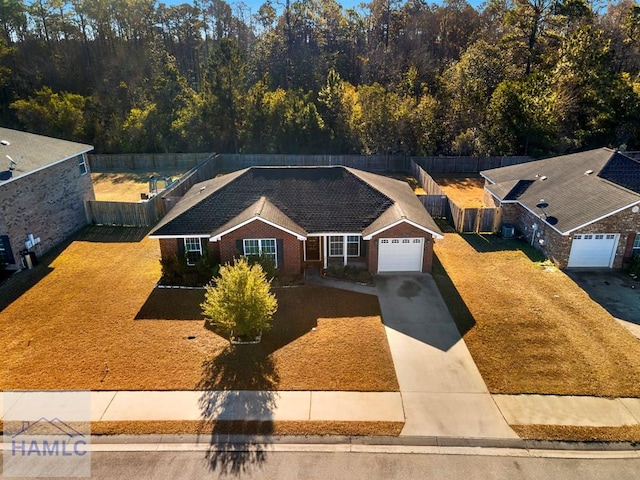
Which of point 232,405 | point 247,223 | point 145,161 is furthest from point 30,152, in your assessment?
point 145,161

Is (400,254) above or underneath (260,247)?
underneath

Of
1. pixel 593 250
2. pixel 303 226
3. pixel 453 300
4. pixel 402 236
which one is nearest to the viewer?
pixel 453 300

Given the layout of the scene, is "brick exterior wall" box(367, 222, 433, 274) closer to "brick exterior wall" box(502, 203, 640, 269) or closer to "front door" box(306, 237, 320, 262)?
"front door" box(306, 237, 320, 262)

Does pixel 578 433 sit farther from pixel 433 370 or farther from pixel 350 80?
pixel 350 80

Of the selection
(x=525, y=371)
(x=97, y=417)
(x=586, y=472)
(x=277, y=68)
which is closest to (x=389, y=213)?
(x=525, y=371)

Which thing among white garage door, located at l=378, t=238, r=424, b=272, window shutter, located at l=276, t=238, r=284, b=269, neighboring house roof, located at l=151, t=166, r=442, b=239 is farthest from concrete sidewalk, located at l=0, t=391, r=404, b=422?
white garage door, located at l=378, t=238, r=424, b=272

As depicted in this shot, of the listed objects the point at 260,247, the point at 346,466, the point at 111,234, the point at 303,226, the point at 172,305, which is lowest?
the point at 346,466
